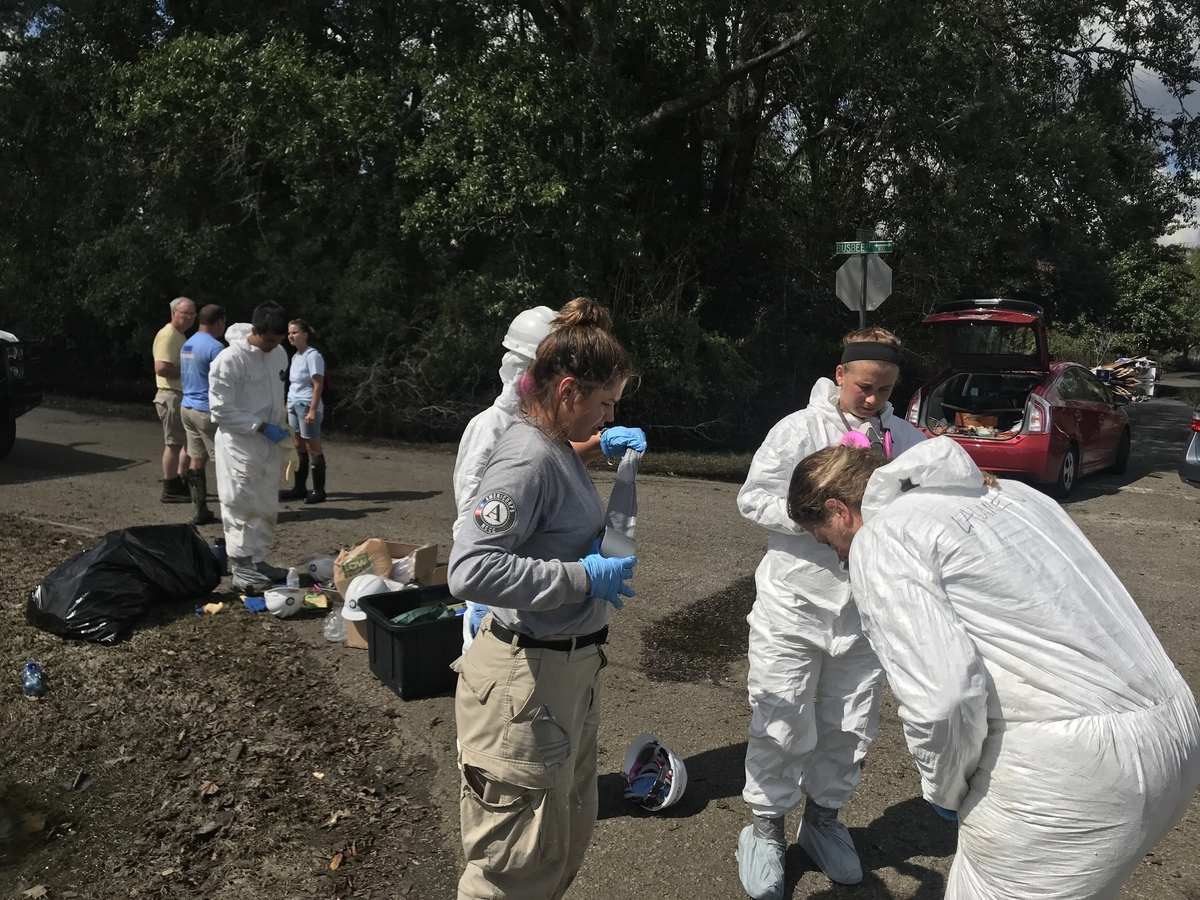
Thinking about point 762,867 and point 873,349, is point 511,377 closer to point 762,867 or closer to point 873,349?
point 873,349

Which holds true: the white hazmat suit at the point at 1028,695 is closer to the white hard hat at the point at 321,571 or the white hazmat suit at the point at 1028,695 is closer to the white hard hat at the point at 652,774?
the white hard hat at the point at 652,774

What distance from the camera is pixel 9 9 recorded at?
16.1 metres

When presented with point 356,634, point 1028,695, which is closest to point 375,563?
point 356,634

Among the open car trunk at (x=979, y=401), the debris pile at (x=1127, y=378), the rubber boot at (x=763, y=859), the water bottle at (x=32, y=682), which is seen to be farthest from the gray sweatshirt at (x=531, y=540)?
the debris pile at (x=1127, y=378)

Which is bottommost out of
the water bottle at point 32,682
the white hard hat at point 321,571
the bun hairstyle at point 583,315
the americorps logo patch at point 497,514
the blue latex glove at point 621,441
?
the water bottle at point 32,682

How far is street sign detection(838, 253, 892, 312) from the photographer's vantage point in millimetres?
12477

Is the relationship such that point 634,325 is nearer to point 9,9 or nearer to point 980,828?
point 9,9

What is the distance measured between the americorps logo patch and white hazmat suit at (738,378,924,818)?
49.1 inches

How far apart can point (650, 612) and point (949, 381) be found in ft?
22.3

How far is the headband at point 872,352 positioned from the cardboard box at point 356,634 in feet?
10.7

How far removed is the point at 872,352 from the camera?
354 cm

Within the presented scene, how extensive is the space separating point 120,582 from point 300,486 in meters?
4.08

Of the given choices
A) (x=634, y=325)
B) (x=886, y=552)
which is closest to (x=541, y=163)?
(x=634, y=325)

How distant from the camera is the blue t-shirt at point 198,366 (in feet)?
26.2
